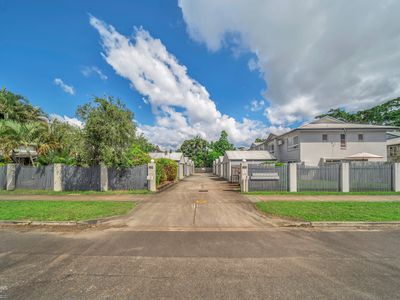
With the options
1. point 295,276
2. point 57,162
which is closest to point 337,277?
point 295,276

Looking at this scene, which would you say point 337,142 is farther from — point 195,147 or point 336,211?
point 195,147

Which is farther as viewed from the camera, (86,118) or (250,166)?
(250,166)

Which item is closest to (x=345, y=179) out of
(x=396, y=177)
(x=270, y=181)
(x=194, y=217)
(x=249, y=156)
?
(x=396, y=177)

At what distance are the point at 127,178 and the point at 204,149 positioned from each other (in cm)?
5248

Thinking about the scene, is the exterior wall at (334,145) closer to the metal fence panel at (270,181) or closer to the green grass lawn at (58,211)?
the metal fence panel at (270,181)

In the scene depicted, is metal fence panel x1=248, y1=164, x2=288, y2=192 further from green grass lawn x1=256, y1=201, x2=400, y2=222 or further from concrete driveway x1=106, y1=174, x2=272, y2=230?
green grass lawn x1=256, y1=201, x2=400, y2=222

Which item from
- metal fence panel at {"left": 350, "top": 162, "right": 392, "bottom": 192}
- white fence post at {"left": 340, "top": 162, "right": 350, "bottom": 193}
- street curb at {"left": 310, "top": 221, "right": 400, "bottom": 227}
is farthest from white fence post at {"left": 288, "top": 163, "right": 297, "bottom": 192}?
street curb at {"left": 310, "top": 221, "right": 400, "bottom": 227}

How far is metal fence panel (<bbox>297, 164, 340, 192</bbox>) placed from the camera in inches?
529

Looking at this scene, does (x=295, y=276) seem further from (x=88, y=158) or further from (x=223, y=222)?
(x=88, y=158)

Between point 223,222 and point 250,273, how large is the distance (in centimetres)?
347

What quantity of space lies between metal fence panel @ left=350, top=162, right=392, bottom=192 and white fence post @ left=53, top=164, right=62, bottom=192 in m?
22.0

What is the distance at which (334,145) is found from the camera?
73.7 feet

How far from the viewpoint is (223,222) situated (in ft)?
23.5

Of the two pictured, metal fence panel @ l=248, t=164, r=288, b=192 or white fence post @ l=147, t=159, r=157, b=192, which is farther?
white fence post @ l=147, t=159, r=157, b=192
